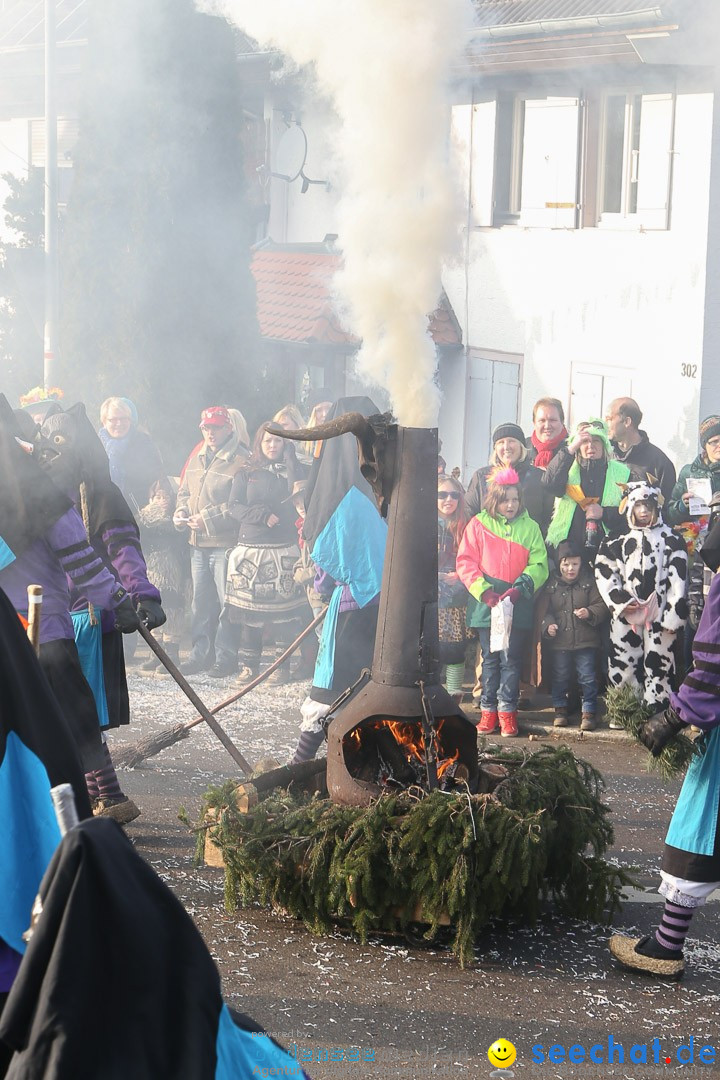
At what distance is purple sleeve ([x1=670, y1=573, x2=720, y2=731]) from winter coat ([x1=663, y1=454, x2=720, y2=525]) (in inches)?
167

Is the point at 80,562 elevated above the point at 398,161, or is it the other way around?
the point at 398,161

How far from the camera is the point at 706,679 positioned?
193 inches

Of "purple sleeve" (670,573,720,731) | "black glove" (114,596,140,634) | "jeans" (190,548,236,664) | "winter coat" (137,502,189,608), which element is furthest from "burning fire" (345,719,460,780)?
"winter coat" (137,502,189,608)

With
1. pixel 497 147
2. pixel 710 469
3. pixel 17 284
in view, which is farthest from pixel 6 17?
pixel 710 469

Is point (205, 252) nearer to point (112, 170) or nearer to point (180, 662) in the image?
point (112, 170)

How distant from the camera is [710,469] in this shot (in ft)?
29.9

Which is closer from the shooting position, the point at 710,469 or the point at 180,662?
the point at 710,469

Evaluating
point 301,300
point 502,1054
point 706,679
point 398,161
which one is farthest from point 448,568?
point 301,300

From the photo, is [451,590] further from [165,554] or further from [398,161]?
[398,161]

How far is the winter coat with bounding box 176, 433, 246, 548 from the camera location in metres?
10.8

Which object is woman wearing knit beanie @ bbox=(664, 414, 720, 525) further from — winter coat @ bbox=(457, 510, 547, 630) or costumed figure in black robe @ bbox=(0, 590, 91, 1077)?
costumed figure in black robe @ bbox=(0, 590, 91, 1077)

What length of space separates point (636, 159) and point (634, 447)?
5682 millimetres

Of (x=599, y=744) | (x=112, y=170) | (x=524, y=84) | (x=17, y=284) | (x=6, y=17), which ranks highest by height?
(x=6, y=17)

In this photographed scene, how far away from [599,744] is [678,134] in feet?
24.1
